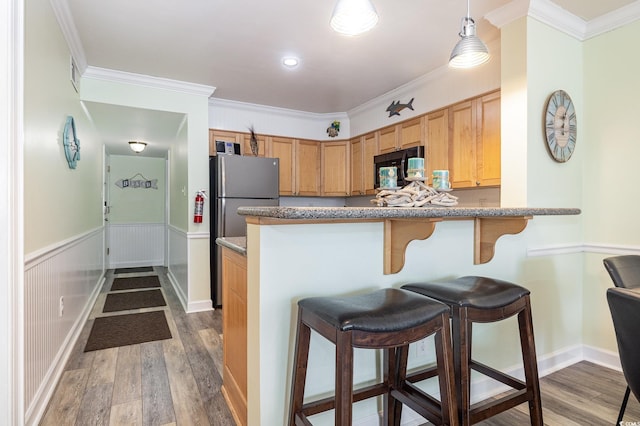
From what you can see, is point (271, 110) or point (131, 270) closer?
point (271, 110)

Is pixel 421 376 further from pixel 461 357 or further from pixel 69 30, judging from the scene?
pixel 69 30

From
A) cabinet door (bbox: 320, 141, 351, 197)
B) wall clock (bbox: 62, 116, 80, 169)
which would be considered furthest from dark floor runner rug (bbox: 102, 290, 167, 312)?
cabinet door (bbox: 320, 141, 351, 197)

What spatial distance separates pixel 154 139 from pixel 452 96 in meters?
3.97

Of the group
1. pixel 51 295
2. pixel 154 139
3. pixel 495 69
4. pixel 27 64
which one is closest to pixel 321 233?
pixel 27 64

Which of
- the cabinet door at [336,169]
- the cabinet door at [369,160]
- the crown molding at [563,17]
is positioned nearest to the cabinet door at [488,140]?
the crown molding at [563,17]

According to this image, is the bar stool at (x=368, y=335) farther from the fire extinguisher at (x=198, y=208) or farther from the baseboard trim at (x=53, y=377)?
the fire extinguisher at (x=198, y=208)

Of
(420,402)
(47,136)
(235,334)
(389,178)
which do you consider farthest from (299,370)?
(47,136)

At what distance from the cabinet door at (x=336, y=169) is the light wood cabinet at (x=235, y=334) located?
2969 mm

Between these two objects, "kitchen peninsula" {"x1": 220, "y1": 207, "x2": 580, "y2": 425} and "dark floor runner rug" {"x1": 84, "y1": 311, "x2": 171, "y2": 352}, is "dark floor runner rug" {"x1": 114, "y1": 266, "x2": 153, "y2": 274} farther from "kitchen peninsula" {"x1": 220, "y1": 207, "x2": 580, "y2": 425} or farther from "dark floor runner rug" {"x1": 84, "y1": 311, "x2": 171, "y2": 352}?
"kitchen peninsula" {"x1": 220, "y1": 207, "x2": 580, "y2": 425}

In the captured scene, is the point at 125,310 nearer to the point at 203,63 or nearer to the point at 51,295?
the point at 51,295

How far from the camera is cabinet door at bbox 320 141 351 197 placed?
15.7ft

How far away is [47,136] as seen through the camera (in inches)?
79.4

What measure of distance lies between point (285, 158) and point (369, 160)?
1112 mm

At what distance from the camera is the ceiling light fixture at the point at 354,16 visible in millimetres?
1500
